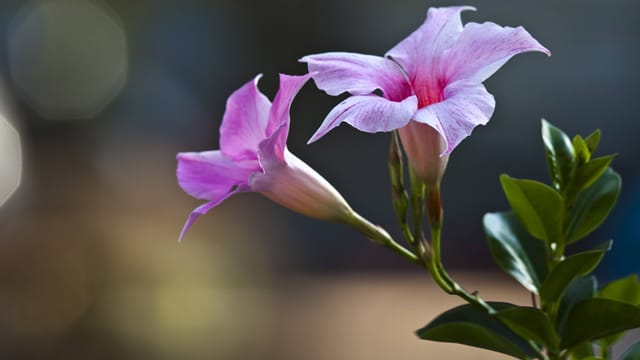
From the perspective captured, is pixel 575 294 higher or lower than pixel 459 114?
lower

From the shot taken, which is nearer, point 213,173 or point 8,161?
point 213,173

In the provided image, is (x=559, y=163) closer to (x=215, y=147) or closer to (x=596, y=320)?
(x=596, y=320)

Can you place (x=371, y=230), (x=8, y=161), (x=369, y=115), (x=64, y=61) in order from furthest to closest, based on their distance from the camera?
(x=64, y=61) < (x=8, y=161) < (x=371, y=230) < (x=369, y=115)

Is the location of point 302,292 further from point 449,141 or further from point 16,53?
point 449,141

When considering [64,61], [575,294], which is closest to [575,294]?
[575,294]

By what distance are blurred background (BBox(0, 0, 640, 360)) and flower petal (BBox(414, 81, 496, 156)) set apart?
2.73m

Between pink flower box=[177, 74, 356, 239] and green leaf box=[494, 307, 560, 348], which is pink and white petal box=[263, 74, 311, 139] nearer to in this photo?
pink flower box=[177, 74, 356, 239]

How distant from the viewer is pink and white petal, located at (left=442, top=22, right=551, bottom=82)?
39 cm

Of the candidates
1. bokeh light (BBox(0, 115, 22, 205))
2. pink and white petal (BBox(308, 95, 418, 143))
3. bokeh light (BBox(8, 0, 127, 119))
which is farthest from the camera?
bokeh light (BBox(8, 0, 127, 119))

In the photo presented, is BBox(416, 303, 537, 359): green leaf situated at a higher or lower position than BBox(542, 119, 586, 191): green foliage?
lower

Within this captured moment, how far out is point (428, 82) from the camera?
0.45 meters

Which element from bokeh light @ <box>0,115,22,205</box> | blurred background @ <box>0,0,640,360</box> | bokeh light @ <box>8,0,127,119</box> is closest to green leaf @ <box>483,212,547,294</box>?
blurred background @ <box>0,0,640,360</box>

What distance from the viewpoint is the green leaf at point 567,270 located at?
0.41 m

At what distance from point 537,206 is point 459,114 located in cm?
10
